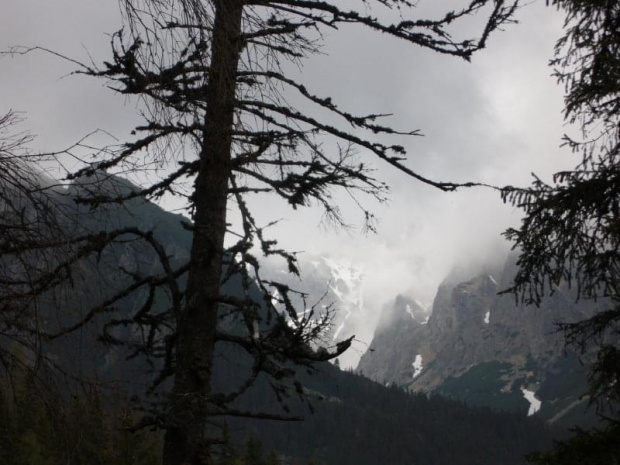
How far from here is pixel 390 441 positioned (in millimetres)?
136875

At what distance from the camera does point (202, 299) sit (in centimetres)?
448

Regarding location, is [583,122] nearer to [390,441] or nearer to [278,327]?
[278,327]

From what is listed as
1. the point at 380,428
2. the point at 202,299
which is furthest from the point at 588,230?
the point at 380,428

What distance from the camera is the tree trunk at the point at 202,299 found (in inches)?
158

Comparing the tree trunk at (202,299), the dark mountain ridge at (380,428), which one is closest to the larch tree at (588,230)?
the tree trunk at (202,299)

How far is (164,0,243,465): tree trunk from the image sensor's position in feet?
13.2

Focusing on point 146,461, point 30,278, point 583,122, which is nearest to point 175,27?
point 30,278

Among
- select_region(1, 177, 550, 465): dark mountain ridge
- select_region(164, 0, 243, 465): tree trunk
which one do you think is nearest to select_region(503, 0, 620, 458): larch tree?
select_region(164, 0, 243, 465): tree trunk

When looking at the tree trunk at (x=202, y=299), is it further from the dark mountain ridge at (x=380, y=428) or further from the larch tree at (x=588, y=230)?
the dark mountain ridge at (x=380, y=428)

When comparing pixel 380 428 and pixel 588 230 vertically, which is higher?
pixel 588 230

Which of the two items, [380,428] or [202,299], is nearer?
[202,299]

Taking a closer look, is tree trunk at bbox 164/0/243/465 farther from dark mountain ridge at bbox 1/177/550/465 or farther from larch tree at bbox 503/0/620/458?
dark mountain ridge at bbox 1/177/550/465

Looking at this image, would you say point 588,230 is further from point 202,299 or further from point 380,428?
point 380,428

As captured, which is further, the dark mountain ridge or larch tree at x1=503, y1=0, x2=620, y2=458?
the dark mountain ridge
